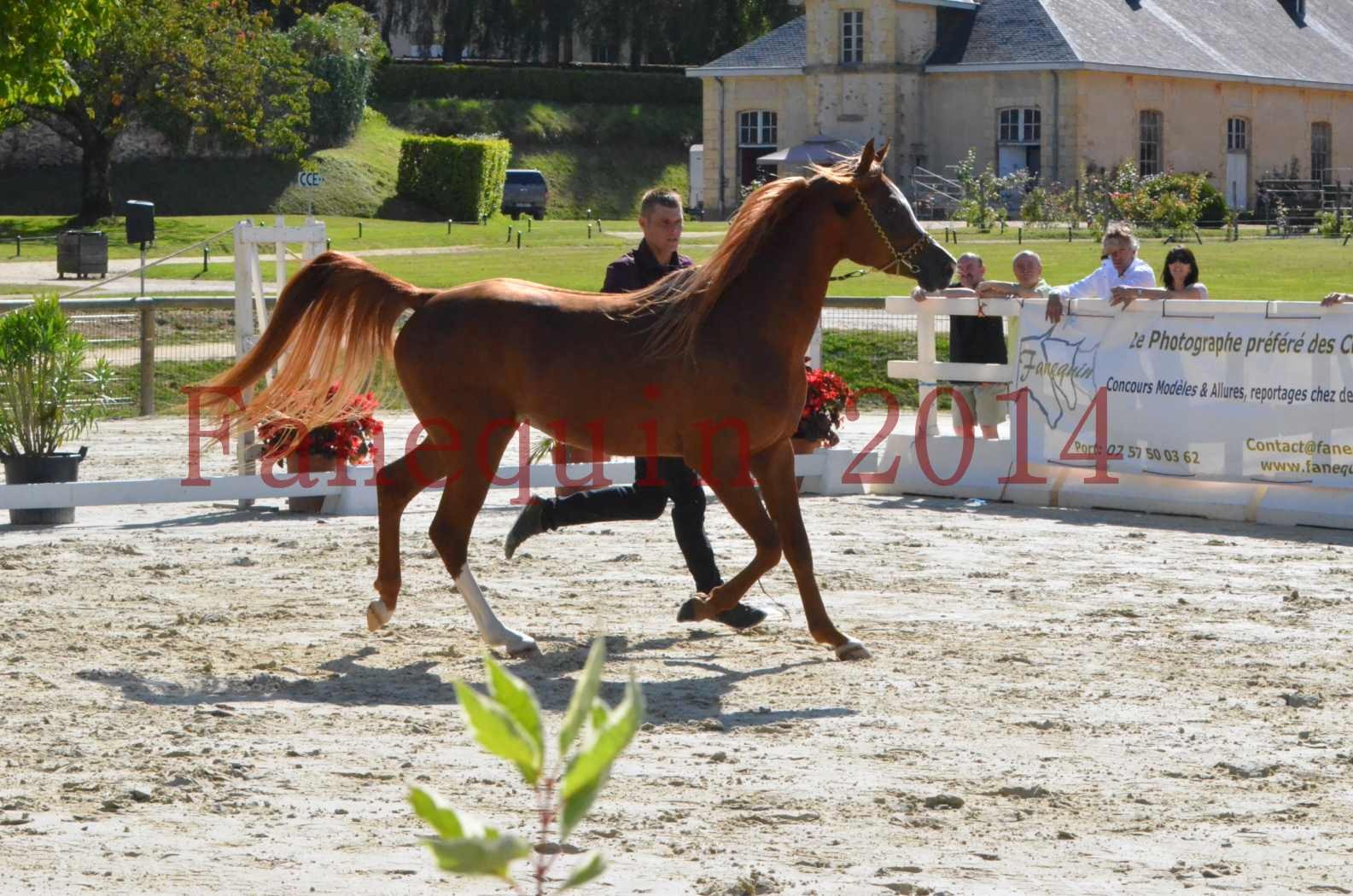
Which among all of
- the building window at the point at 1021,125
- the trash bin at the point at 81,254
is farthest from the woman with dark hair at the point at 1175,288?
the building window at the point at 1021,125

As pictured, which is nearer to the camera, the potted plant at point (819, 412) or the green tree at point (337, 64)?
the potted plant at point (819, 412)

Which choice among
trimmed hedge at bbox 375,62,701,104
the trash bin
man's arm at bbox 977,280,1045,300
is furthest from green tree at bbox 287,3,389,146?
man's arm at bbox 977,280,1045,300

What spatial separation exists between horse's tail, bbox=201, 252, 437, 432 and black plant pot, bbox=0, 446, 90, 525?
12.5ft

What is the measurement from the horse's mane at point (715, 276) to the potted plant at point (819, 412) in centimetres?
519

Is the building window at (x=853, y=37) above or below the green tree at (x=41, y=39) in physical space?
above

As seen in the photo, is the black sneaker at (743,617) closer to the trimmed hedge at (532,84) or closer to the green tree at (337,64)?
the green tree at (337,64)

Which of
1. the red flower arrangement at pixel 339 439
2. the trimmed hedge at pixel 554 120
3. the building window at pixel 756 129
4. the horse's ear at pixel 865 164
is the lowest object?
the red flower arrangement at pixel 339 439

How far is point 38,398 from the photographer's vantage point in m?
11.1

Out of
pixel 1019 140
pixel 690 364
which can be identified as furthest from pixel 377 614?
pixel 1019 140

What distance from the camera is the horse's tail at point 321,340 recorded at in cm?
754

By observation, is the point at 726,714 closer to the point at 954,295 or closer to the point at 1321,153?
the point at 954,295

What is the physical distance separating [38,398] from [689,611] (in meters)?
5.43

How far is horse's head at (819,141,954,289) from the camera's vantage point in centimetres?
723

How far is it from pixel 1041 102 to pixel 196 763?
47438mm
